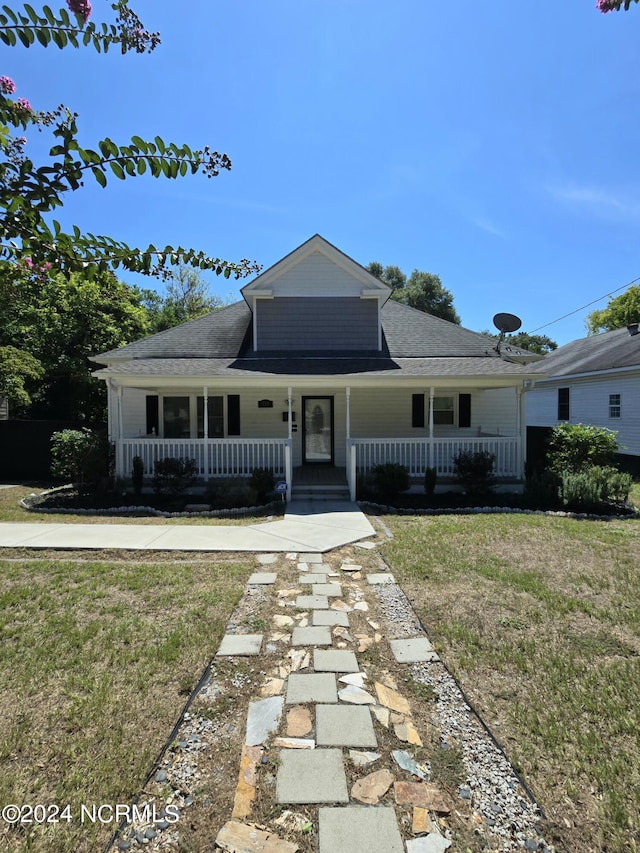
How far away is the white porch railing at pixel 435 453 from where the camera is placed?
1033 centimetres

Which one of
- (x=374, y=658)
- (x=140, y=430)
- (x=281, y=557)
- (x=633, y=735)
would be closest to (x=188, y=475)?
(x=140, y=430)

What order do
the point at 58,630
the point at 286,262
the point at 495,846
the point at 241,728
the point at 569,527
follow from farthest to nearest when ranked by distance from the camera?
1. the point at 286,262
2. the point at 569,527
3. the point at 58,630
4. the point at 241,728
5. the point at 495,846

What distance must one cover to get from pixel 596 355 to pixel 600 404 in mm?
2935

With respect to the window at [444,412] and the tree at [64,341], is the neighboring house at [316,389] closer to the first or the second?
the window at [444,412]

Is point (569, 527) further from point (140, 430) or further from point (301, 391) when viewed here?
point (140, 430)

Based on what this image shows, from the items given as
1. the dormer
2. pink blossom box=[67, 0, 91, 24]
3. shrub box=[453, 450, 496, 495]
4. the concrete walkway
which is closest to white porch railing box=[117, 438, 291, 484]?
the concrete walkway

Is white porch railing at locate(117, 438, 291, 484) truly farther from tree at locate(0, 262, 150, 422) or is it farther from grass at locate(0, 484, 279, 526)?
tree at locate(0, 262, 150, 422)

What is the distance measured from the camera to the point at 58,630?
3574 mm

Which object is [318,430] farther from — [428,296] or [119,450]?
[428,296]

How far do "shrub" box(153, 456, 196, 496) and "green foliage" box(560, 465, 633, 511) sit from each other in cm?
813

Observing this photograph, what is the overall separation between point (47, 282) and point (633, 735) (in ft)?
13.3

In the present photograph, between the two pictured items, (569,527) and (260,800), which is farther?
(569,527)

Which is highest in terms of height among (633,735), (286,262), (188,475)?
(286,262)

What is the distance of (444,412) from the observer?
12648mm
